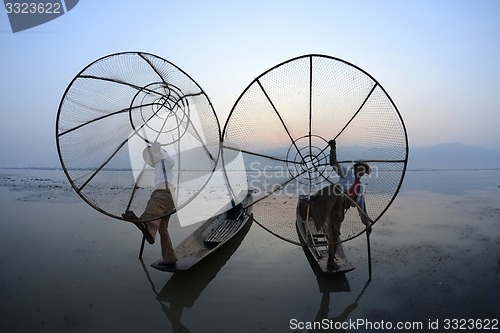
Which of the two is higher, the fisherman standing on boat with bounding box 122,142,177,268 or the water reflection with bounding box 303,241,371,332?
the fisherman standing on boat with bounding box 122,142,177,268

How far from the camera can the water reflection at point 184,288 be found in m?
3.59

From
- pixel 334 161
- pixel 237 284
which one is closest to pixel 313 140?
pixel 334 161

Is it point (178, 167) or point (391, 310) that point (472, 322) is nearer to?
point (391, 310)

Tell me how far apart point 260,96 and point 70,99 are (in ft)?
8.31

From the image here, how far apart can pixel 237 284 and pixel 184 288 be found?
0.78 m

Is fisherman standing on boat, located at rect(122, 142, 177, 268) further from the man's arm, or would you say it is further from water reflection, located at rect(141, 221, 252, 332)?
the man's arm

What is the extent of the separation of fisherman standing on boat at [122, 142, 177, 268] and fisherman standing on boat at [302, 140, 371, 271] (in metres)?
2.32

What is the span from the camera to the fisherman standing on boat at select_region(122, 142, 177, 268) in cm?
402

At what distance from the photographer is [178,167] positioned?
5004mm

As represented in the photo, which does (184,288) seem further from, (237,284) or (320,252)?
(320,252)

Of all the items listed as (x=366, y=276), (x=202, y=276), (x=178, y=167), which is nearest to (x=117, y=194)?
(x=178, y=167)

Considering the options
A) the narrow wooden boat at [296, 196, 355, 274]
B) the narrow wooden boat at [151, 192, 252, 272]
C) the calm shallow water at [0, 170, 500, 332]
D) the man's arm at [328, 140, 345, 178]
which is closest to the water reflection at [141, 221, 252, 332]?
the calm shallow water at [0, 170, 500, 332]

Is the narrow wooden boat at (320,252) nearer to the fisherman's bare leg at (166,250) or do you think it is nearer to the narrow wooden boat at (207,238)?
the narrow wooden boat at (207,238)

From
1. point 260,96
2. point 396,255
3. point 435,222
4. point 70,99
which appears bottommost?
point 435,222
